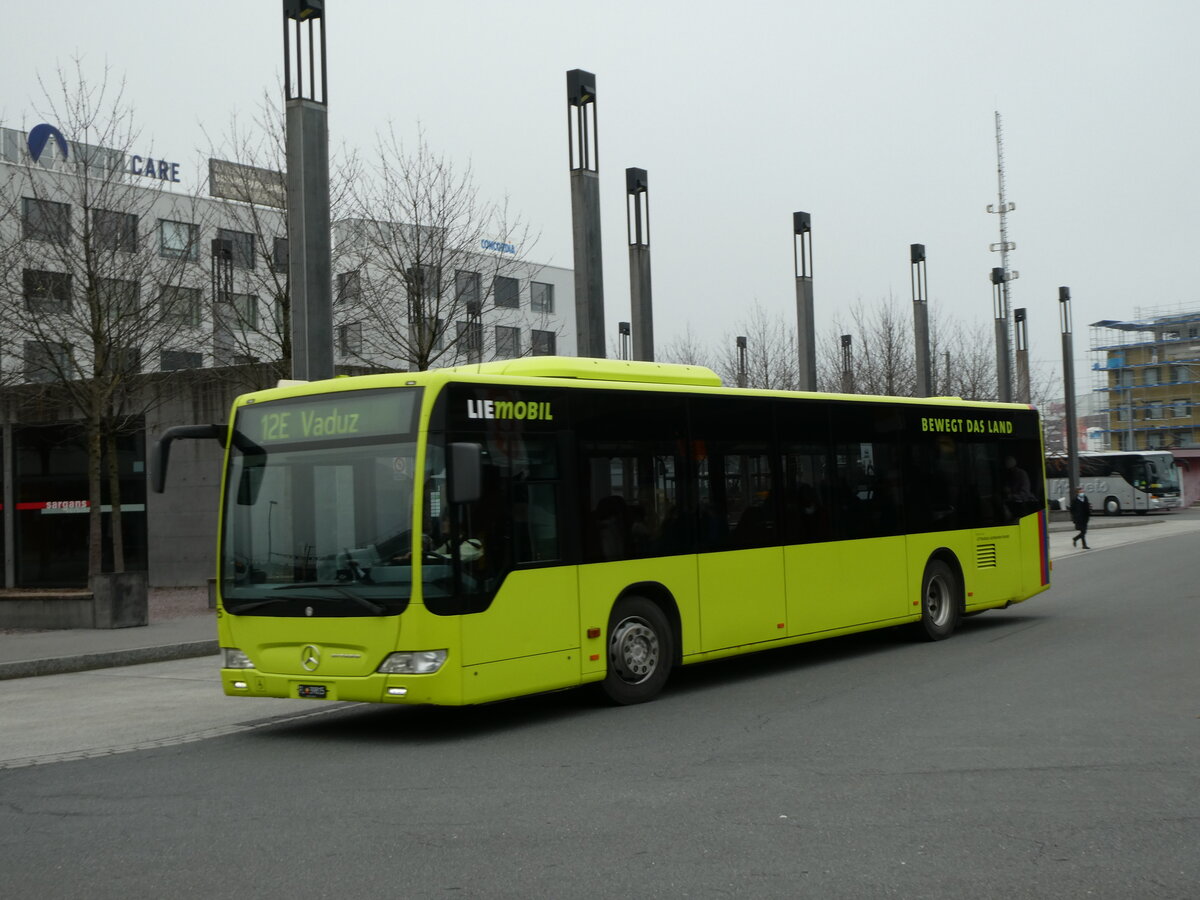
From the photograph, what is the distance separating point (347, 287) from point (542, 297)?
182 ft

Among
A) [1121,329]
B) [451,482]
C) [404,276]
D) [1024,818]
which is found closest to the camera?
[1024,818]

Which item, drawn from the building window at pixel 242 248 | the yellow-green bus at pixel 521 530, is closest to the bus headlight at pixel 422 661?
the yellow-green bus at pixel 521 530

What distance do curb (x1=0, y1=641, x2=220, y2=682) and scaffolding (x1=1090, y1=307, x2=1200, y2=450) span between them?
116625 mm

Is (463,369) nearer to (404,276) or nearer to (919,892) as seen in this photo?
(919,892)

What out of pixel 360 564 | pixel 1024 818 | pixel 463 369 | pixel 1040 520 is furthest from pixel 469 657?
pixel 1040 520

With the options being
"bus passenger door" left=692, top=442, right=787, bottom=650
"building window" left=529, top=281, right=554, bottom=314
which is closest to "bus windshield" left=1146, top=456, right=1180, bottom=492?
"building window" left=529, top=281, right=554, bottom=314

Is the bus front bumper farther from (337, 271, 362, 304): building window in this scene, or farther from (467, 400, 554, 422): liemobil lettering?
(337, 271, 362, 304): building window

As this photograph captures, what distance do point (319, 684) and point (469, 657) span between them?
1.15 metres

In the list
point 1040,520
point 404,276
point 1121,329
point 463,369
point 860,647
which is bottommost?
point 860,647

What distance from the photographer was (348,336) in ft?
98.8

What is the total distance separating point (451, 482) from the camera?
9.45 m

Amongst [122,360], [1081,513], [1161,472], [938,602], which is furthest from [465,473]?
[1161,472]

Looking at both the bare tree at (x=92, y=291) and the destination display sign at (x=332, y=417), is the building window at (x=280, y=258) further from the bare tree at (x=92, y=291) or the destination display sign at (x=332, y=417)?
the destination display sign at (x=332, y=417)

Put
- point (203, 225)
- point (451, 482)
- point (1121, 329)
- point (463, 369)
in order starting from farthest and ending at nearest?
point (1121, 329)
point (203, 225)
point (463, 369)
point (451, 482)
